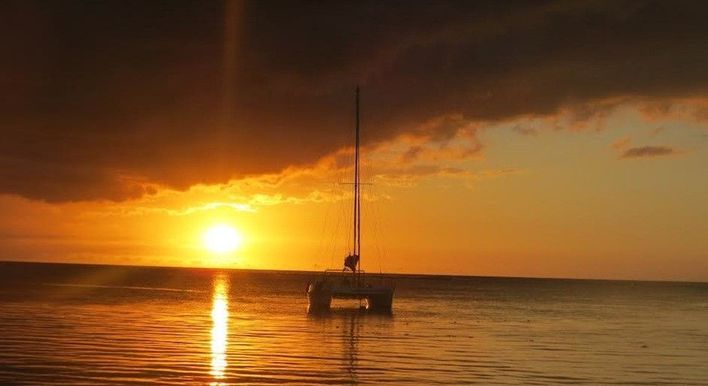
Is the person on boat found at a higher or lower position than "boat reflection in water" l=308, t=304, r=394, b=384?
higher

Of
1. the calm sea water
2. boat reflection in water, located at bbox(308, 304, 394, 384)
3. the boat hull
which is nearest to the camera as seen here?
the calm sea water

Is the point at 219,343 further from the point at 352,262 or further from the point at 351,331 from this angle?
the point at 352,262

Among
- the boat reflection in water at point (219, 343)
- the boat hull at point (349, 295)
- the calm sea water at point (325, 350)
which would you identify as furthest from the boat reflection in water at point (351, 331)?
the boat reflection in water at point (219, 343)

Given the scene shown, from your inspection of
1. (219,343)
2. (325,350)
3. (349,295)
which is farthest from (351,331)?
(349,295)

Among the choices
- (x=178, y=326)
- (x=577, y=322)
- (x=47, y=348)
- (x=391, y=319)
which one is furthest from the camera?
(x=577, y=322)

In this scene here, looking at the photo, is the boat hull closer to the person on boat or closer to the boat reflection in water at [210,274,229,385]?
the person on boat

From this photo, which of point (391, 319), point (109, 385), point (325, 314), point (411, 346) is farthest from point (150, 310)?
point (109, 385)

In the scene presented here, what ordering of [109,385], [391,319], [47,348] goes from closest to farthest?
[109,385] → [47,348] → [391,319]

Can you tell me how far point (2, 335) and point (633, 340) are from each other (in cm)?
4031

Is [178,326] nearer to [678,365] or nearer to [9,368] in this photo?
[9,368]

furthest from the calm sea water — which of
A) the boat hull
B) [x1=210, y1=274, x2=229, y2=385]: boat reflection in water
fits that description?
the boat hull

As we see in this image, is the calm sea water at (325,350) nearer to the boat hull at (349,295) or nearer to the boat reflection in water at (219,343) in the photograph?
the boat reflection in water at (219,343)

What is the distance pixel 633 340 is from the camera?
55906 mm

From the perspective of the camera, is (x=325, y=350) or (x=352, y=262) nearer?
(x=325, y=350)
